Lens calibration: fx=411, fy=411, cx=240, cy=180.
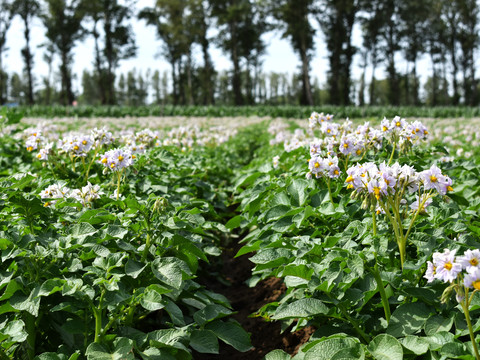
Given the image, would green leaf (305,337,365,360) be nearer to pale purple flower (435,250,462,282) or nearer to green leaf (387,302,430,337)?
green leaf (387,302,430,337)

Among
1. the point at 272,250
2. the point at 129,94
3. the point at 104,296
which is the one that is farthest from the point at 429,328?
the point at 129,94

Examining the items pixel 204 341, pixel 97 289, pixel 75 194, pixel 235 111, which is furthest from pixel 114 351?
pixel 235 111

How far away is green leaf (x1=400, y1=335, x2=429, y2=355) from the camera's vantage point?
1619 millimetres

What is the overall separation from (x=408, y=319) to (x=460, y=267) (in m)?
0.56

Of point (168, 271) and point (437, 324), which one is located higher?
point (168, 271)

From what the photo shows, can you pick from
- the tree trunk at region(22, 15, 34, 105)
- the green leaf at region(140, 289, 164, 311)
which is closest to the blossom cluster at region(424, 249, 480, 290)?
the green leaf at region(140, 289, 164, 311)

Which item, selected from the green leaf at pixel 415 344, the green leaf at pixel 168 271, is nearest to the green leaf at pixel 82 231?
the green leaf at pixel 168 271

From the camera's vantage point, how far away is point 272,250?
224cm

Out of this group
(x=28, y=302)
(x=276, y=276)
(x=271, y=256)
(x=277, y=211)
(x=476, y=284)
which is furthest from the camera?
(x=277, y=211)

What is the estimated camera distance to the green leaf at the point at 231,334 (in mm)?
2010

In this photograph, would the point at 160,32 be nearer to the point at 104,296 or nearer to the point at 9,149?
the point at 9,149

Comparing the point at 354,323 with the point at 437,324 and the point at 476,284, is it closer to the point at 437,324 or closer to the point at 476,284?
the point at 437,324

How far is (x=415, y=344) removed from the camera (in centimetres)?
167

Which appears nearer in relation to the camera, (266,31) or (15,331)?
(15,331)
